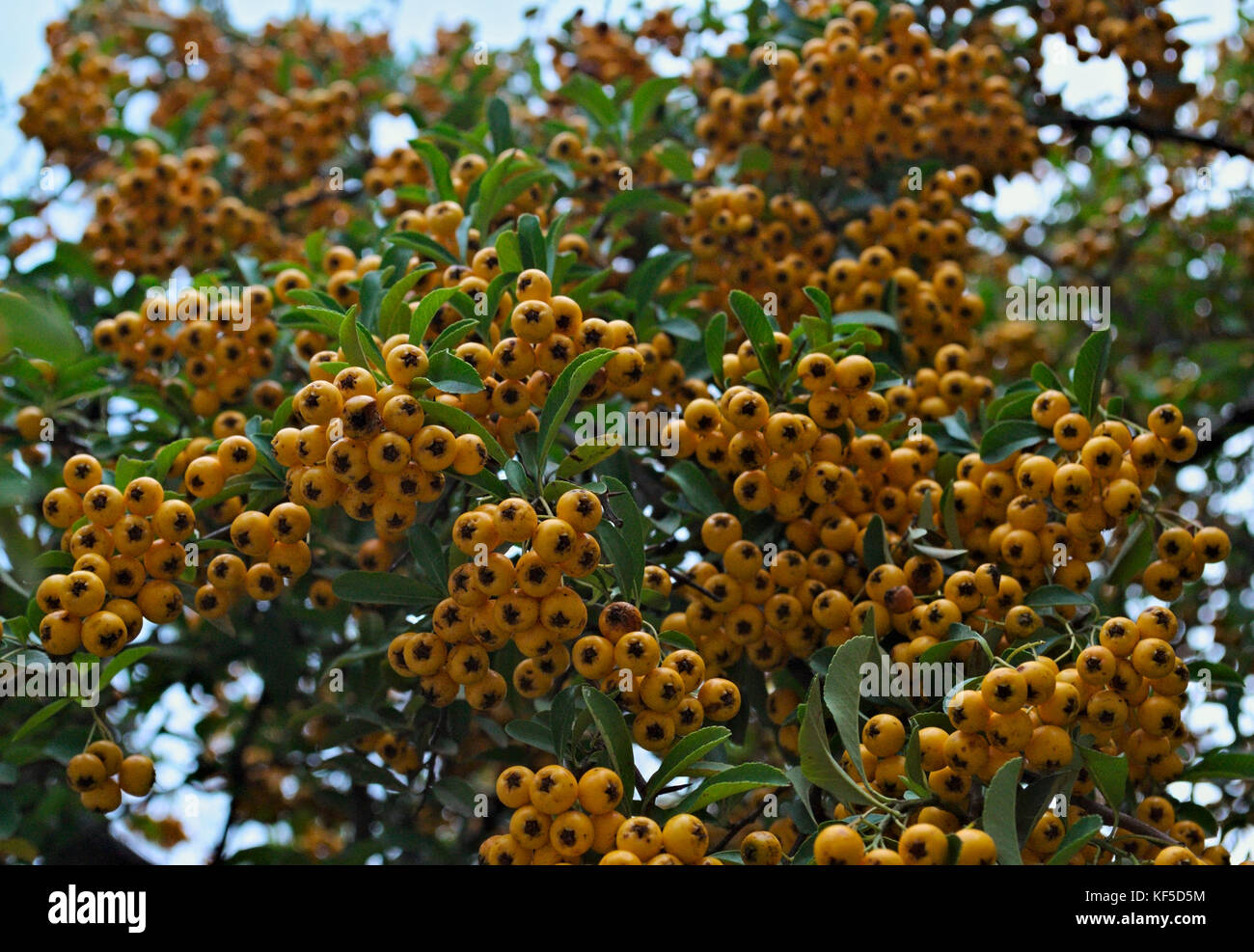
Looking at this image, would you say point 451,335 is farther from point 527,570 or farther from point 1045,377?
point 1045,377

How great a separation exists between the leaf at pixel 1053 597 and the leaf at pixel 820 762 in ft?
3.00

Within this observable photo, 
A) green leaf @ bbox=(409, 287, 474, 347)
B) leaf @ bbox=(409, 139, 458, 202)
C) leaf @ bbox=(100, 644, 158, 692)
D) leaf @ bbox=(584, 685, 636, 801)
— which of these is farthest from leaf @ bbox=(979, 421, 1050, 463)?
leaf @ bbox=(100, 644, 158, 692)

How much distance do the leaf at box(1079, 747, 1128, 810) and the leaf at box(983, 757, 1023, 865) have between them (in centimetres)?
41

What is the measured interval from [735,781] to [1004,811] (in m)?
0.61

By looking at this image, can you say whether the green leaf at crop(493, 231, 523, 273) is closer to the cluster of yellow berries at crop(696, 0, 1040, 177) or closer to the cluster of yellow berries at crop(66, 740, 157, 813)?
the cluster of yellow berries at crop(696, 0, 1040, 177)

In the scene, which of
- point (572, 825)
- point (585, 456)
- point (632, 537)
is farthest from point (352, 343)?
point (572, 825)

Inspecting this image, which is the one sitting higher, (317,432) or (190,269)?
(190,269)

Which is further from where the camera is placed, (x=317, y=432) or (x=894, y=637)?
(x=894, y=637)

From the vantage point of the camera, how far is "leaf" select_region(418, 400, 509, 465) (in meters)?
2.61

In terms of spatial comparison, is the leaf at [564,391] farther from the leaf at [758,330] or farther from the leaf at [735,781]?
the leaf at [735,781]
